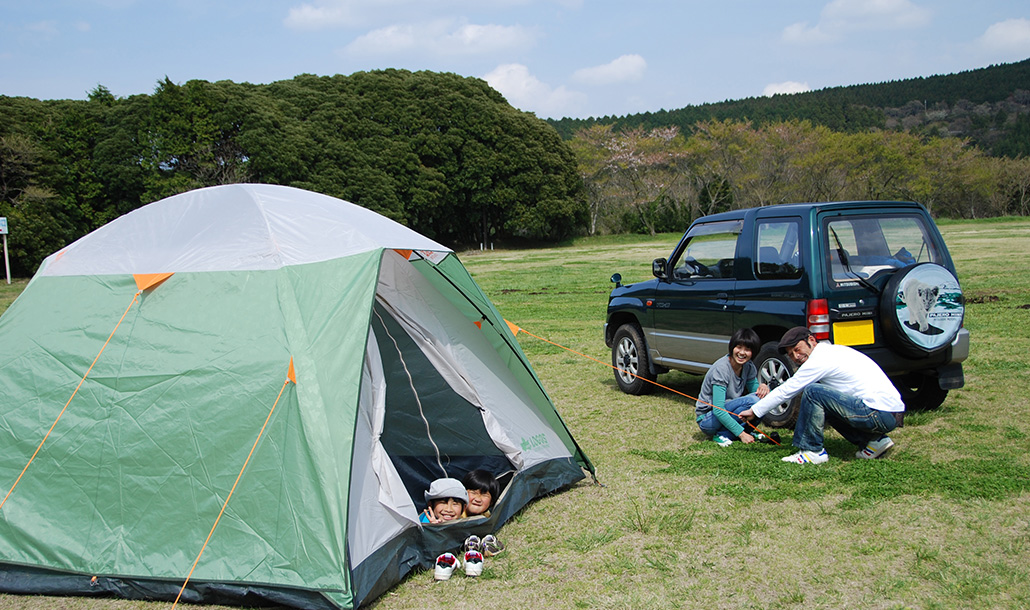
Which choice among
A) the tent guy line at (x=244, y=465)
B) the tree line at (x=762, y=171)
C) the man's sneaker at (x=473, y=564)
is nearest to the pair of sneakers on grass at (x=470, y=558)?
the man's sneaker at (x=473, y=564)

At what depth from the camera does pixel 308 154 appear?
139 feet

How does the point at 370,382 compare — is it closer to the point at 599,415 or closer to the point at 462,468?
the point at 462,468

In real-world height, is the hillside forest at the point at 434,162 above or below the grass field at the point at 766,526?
above

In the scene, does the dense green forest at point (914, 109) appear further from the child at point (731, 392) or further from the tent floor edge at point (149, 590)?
the tent floor edge at point (149, 590)

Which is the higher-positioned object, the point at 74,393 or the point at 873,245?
the point at 873,245

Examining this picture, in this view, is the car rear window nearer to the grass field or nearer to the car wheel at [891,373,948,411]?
the car wheel at [891,373,948,411]

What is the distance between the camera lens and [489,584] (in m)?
4.25

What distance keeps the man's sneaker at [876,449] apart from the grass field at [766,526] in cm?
8

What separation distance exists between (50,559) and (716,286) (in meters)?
6.03

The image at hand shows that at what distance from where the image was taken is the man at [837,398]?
5.72 m

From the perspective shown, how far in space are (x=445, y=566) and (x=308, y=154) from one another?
4065 cm

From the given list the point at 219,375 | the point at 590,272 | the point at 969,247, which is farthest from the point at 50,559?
the point at 969,247

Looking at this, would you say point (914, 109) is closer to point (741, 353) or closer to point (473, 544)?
point (741, 353)

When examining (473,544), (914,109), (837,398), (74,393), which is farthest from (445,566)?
(914,109)
